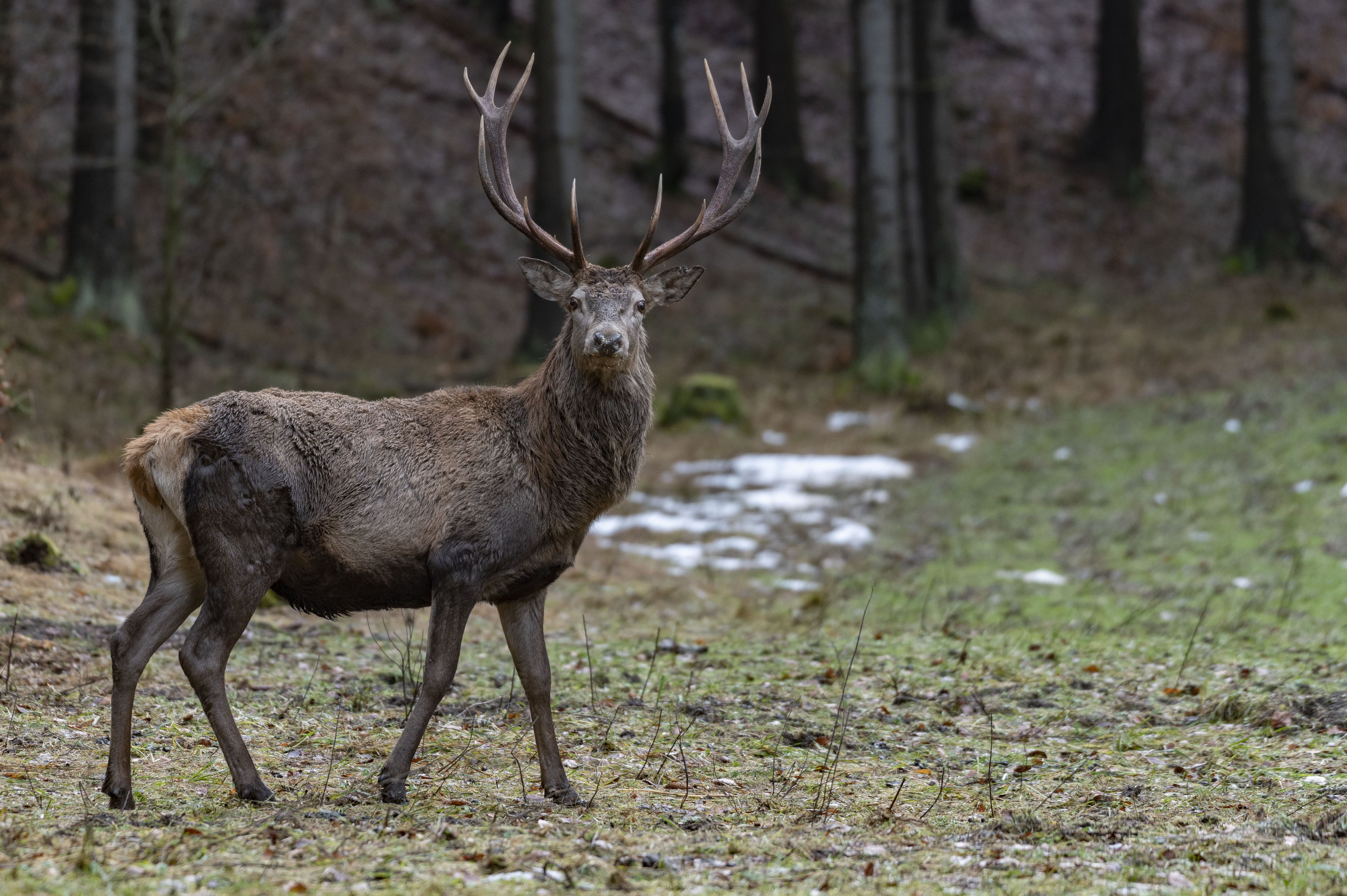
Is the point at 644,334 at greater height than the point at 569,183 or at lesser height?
lesser

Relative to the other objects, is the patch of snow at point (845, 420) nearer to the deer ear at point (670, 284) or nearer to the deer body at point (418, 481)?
the deer ear at point (670, 284)

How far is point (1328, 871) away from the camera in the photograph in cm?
466

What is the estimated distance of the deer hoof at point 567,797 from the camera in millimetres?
5688

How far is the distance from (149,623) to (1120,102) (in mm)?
30910

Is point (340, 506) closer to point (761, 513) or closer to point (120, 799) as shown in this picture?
point (120, 799)

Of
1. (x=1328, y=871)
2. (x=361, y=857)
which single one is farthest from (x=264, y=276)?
(x=1328, y=871)

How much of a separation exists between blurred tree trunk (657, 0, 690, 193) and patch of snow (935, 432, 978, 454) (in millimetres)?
12736

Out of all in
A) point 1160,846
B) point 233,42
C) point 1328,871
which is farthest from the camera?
point 233,42

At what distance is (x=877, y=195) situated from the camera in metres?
20.2

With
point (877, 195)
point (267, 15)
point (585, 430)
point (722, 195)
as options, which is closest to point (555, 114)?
point (267, 15)

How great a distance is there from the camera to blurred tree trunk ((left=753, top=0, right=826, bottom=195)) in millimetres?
29672

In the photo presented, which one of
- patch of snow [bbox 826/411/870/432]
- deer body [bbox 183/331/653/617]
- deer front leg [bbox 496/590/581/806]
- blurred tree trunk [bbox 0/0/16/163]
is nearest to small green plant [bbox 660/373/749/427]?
patch of snow [bbox 826/411/870/432]

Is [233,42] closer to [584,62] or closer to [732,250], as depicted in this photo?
[732,250]

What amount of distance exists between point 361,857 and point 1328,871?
3.54 meters
